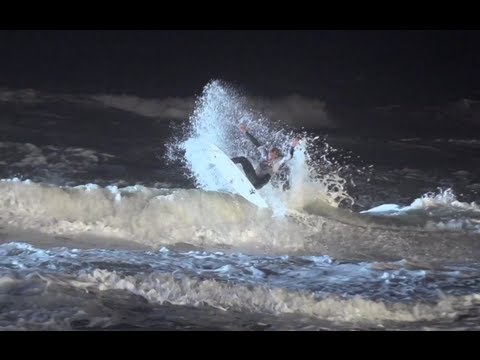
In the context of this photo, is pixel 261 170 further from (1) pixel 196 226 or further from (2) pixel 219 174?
(1) pixel 196 226

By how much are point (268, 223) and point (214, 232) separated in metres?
0.87

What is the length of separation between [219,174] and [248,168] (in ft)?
1.80

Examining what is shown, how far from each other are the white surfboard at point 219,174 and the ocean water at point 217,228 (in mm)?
93

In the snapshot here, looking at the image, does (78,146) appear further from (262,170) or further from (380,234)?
(380,234)

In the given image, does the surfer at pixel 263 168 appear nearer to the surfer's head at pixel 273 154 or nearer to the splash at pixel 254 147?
the surfer's head at pixel 273 154

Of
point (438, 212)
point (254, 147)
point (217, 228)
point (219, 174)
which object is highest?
point (254, 147)

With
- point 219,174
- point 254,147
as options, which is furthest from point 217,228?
point 254,147

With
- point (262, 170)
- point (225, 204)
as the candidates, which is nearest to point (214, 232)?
point (225, 204)

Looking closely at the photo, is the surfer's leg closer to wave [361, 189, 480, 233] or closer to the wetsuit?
the wetsuit

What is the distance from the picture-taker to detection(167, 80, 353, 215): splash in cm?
928

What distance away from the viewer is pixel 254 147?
11.0 metres

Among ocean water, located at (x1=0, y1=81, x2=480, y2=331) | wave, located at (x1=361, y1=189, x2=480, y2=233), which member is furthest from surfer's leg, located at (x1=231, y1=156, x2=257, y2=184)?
wave, located at (x1=361, y1=189, x2=480, y2=233)

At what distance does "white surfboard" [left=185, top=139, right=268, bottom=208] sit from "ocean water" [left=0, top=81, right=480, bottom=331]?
9cm

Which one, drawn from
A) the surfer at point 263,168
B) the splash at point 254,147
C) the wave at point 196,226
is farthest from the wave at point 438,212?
the surfer at point 263,168
